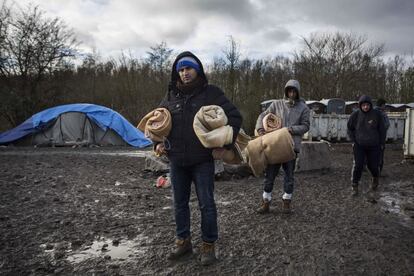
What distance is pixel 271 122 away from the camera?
5.25 meters

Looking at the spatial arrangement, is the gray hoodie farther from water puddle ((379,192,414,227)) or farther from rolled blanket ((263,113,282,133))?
water puddle ((379,192,414,227))

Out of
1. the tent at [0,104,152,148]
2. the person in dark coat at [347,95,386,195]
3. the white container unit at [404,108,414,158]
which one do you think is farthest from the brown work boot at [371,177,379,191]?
the tent at [0,104,152,148]

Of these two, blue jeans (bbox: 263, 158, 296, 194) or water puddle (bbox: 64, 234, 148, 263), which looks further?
blue jeans (bbox: 263, 158, 296, 194)

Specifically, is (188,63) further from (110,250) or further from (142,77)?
(142,77)

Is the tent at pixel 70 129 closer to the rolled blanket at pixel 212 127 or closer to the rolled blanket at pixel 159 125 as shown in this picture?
the rolled blanket at pixel 159 125

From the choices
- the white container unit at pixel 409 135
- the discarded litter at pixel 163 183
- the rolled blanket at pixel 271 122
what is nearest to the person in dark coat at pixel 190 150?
the rolled blanket at pixel 271 122

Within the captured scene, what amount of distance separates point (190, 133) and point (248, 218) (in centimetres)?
228

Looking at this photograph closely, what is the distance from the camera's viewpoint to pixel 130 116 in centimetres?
2784

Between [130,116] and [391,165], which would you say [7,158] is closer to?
[391,165]

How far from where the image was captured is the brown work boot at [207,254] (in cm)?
347

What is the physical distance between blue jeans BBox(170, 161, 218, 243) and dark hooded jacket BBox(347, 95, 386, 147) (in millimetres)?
4542

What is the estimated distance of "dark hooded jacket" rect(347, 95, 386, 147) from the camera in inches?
269

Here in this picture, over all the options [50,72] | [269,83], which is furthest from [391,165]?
[50,72]

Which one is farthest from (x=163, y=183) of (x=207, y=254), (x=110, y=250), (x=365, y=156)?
(x=207, y=254)
